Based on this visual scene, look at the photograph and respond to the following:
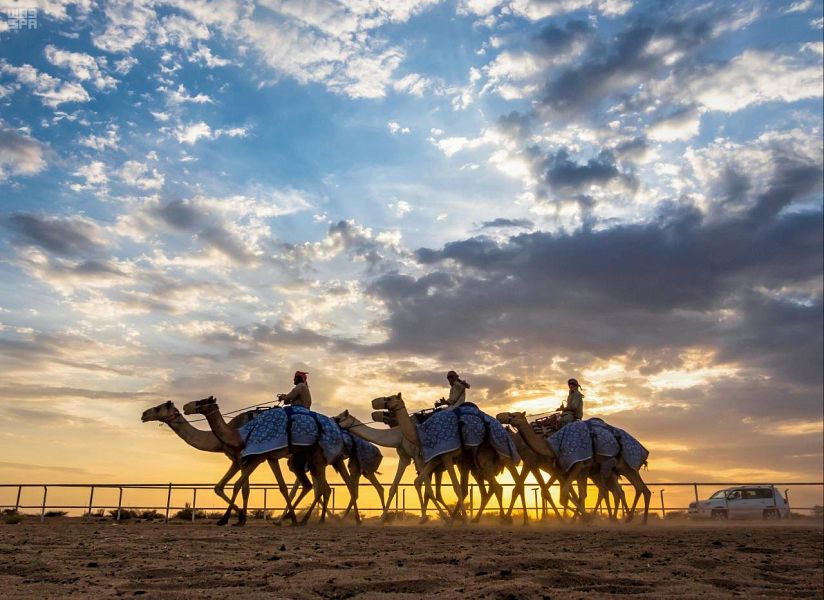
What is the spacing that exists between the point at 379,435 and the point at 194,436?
16.0ft

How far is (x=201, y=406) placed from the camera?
18250mm

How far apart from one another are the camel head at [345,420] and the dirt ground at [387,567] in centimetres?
649

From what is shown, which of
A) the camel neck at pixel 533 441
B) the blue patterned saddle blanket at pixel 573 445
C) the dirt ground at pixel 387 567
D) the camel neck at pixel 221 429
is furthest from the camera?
the camel neck at pixel 533 441

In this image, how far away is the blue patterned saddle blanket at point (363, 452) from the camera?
21.8 m

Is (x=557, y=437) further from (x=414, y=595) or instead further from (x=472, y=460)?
(x=414, y=595)

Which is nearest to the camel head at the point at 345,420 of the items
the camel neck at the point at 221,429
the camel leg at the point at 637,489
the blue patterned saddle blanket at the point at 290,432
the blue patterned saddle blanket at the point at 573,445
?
the blue patterned saddle blanket at the point at 290,432

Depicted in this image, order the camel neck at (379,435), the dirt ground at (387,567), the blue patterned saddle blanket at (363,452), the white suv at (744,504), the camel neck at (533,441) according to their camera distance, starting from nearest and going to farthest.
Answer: the dirt ground at (387,567) → the camel neck at (379,435) → the camel neck at (533,441) → the blue patterned saddle blanket at (363,452) → the white suv at (744,504)

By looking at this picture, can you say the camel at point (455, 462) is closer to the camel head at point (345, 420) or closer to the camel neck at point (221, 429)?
the camel head at point (345, 420)

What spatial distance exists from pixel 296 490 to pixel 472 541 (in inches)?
281

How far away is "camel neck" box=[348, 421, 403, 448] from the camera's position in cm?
2052

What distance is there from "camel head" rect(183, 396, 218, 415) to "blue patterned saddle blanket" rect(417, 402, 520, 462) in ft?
16.7

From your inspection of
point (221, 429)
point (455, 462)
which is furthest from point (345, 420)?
point (221, 429)

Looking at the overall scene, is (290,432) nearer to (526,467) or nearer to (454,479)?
(454,479)

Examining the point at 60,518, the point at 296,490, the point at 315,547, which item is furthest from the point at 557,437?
the point at 60,518
